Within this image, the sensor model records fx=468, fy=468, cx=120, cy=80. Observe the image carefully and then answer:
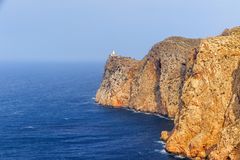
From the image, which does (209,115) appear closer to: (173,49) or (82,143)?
(82,143)

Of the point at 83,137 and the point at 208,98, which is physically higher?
the point at 208,98

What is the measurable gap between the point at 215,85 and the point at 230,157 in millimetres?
26218

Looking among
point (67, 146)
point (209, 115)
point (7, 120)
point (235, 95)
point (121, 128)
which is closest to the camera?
point (235, 95)

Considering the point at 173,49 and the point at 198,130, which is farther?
the point at 173,49

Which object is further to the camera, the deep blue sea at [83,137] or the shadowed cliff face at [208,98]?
the deep blue sea at [83,137]

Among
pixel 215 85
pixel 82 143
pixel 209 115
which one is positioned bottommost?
pixel 82 143

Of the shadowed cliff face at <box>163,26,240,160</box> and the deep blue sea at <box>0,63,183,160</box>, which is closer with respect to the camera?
the shadowed cliff face at <box>163,26,240,160</box>

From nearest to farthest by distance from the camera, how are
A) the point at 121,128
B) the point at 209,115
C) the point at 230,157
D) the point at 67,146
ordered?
1. the point at 230,157
2. the point at 209,115
3. the point at 67,146
4. the point at 121,128

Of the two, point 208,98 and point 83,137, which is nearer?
point 208,98

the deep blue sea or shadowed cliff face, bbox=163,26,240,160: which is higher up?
shadowed cliff face, bbox=163,26,240,160

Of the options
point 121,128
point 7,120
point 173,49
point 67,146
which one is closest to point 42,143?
point 67,146

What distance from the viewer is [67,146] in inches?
5763

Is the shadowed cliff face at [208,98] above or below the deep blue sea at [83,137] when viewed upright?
above

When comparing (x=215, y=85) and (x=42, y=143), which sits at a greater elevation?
(x=215, y=85)
